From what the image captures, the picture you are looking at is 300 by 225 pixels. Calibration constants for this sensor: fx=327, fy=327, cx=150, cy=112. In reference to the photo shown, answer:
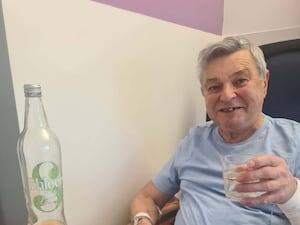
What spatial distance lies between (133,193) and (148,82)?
17.1 inches

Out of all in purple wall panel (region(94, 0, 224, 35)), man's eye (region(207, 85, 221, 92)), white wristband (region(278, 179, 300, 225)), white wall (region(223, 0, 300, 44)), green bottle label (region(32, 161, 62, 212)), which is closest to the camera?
green bottle label (region(32, 161, 62, 212))

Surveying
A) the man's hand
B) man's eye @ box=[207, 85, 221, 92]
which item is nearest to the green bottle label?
the man's hand

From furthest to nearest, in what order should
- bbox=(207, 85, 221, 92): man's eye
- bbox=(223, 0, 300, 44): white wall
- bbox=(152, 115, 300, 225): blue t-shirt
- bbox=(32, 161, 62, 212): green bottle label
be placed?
1. bbox=(223, 0, 300, 44): white wall
2. bbox=(207, 85, 221, 92): man's eye
3. bbox=(152, 115, 300, 225): blue t-shirt
4. bbox=(32, 161, 62, 212): green bottle label

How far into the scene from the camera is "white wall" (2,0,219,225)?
0.83m

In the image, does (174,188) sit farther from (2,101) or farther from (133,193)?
(2,101)

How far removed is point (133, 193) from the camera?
50.0 inches

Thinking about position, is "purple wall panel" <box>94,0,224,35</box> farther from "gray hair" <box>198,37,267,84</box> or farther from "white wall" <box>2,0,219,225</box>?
"gray hair" <box>198,37,267,84</box>

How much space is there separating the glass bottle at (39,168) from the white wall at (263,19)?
1324 millimetres

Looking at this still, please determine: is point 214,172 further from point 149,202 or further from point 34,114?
point 34,114

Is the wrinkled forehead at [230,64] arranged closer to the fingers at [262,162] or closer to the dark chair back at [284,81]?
the dark chair back at [284,81]

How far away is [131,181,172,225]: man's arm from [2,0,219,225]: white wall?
0.26ft

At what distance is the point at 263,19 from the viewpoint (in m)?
1.68

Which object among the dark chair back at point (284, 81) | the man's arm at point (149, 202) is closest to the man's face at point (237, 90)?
the dark chair back at point (284, 81)

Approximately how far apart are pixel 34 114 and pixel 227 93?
609mm
